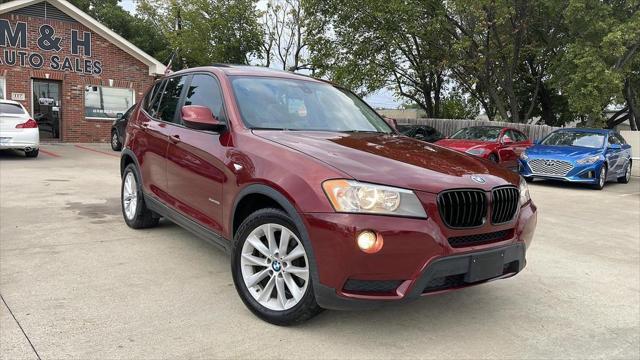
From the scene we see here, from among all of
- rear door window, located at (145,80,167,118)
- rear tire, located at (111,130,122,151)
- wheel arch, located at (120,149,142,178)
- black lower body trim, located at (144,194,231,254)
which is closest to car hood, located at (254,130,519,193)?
black lower body trim, located at (144,194,231,254)

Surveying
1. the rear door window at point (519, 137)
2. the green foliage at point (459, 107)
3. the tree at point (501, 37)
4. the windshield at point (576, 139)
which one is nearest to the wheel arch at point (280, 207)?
the windshield at point (576, 139)

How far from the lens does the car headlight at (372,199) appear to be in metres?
2.96

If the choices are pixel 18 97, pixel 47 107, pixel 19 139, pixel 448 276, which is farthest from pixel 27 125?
pixel 448 276

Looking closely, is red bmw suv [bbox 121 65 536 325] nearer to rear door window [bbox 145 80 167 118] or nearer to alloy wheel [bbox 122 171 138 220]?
rear door window [bbox 145 80 167 118]

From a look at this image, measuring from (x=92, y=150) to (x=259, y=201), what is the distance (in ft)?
49.0

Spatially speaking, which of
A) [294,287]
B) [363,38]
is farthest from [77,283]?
[363,38]

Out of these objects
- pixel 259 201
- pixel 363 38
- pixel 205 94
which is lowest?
pixel 259 201

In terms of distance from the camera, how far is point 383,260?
9.57 feet

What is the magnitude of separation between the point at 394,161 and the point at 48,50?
61.9ft

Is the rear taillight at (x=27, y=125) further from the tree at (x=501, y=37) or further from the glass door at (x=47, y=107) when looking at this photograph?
the tree at (x=501, y=37)

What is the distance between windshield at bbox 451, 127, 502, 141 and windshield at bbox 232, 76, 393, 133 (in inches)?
399

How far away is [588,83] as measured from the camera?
16906mm

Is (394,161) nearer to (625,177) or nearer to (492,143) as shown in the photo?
(492,143)

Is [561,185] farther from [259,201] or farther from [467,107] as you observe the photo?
[467,107]
